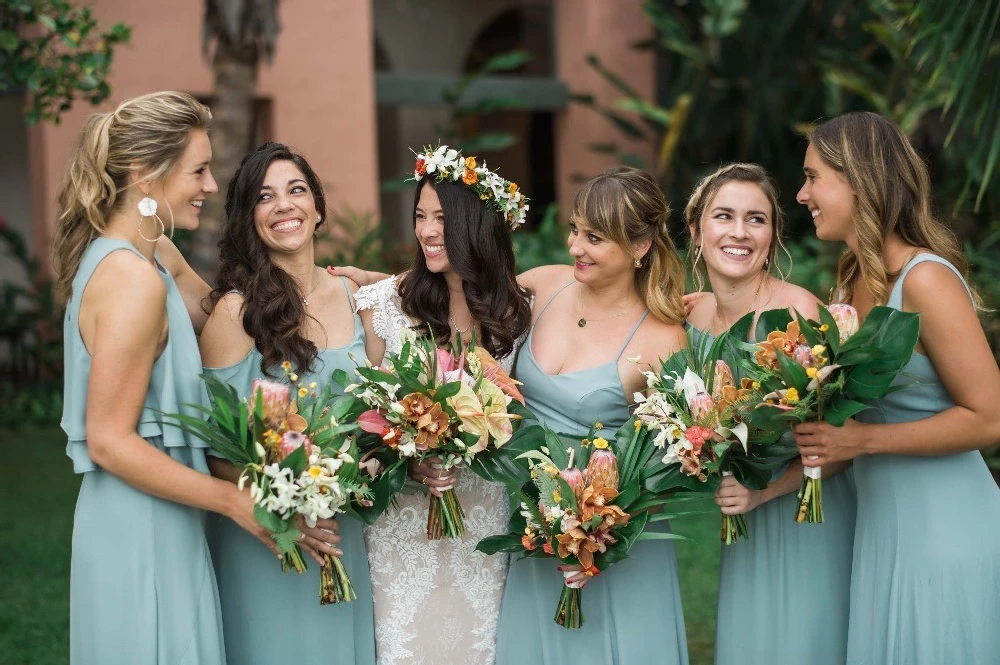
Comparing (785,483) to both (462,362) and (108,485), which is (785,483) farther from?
(108,485)

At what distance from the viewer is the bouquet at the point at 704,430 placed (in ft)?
12.2

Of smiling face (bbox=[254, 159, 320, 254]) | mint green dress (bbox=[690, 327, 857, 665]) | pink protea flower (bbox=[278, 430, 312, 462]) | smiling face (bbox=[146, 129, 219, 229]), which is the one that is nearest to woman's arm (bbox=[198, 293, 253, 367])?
smiling face (bbox=[254, 159, 320, 254])

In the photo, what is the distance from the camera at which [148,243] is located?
11.8 ft

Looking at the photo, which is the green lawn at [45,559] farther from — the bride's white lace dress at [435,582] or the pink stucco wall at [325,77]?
the pink stucco wall at [325,77]

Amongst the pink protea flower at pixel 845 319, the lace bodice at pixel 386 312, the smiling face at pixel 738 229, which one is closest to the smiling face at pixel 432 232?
the lace bodice at pixel 386 312

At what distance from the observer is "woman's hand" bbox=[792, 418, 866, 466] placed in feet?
11.8

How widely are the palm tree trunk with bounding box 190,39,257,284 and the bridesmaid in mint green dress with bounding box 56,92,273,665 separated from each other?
5.44 m

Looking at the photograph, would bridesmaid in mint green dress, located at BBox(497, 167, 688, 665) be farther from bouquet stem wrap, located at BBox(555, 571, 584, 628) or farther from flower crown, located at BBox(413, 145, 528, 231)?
flower crown, located at BBox(413, 145, 528, 231)

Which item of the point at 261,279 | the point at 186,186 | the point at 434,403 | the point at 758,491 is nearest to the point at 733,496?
the point at 758,491

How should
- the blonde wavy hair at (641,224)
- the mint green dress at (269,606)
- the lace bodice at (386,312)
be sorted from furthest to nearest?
the lace bodice at (386,312) → the blonde wavy hair at (641,224) → the mint green dress at (269,606)

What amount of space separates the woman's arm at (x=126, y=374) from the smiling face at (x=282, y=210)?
2.41 ft

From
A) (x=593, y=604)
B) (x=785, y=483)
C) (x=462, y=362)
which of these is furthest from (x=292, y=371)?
(x=785, y=483)

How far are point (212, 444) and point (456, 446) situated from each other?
77cm

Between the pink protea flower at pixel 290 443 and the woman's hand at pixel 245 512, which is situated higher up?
the pink protea flower at pixel 290 443
